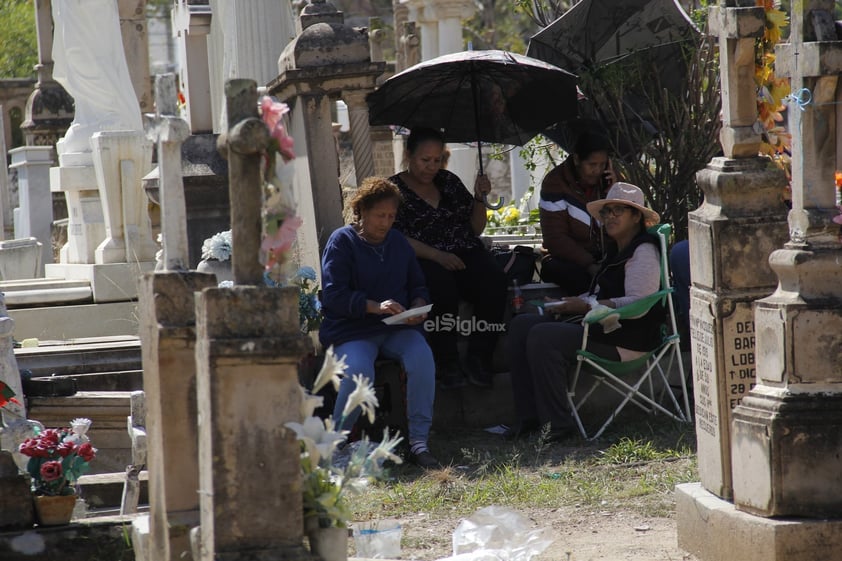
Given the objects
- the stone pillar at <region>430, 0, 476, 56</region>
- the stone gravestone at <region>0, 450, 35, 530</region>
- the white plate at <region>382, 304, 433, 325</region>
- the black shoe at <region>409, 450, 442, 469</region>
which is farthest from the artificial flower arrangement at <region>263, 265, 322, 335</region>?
the stone pillar at <region>430, 0, 476, 56</region>

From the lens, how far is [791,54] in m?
4.43

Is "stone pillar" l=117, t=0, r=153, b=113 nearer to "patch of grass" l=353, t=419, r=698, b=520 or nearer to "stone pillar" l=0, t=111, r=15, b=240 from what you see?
"stone pillar" l=0, t=111, r=15, b=240

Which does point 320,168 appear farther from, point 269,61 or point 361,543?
point 361,543

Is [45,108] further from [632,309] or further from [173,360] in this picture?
[173,360]

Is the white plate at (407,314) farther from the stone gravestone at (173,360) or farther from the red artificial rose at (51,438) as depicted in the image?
the stone gravestone at (173,360)

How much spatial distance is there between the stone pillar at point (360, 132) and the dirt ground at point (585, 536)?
3066 millimetres

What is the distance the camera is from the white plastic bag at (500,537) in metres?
4.63

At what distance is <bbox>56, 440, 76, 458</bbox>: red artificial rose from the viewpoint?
15.8 ft

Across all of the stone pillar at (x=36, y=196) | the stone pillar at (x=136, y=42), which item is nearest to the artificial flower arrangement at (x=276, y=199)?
the stone pillar at (x=36, y=196)

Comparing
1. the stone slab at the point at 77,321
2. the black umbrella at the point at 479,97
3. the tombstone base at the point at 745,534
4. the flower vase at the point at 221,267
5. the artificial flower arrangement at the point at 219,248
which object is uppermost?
the black umbrella at the point at 479,97

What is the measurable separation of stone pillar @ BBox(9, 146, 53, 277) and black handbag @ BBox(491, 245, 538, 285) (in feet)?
26.4

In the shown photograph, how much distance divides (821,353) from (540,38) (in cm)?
474

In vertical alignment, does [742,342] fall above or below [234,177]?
below

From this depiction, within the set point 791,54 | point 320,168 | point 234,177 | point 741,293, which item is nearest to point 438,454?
point 320,168
